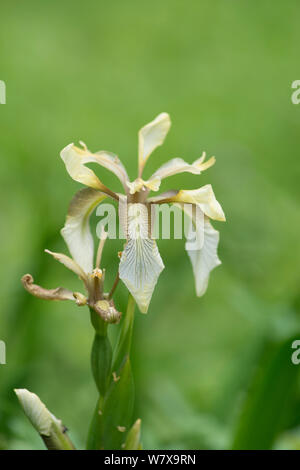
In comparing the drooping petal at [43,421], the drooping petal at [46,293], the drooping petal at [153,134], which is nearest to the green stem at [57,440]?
the drooping petal at [43,421]

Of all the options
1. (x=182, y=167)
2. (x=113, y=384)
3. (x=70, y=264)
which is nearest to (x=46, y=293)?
(x=70, y=264)

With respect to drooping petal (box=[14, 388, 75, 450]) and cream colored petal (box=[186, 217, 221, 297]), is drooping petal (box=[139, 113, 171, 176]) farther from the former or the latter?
drooping petal (box=[14, 388, 75, 450])

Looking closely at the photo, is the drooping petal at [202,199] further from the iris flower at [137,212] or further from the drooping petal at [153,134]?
the drooping petal at [153,134]

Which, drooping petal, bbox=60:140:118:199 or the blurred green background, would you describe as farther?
the blurred green background

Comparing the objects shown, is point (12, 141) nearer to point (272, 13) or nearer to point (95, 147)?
point (95, 147)

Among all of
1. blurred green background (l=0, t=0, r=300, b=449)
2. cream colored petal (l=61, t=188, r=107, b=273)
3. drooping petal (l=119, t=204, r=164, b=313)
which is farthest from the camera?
blurred green background (l=0, t=0, r=300, b=449)

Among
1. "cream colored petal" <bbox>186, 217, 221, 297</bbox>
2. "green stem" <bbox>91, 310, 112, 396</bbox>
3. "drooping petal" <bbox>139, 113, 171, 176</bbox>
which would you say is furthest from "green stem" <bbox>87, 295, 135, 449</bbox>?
"drooping petal" <bbox>139, 113, 171, 176</bbox>
